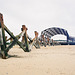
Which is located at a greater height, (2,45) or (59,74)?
(2,45)

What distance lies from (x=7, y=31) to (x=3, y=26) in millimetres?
323

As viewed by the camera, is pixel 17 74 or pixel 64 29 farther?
A: pixel 64 29

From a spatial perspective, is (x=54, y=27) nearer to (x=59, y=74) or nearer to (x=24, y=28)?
(x=24, y=28)

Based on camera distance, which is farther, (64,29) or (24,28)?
(64,29)

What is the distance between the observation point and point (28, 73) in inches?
79.0

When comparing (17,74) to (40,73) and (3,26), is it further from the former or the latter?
(3,26)

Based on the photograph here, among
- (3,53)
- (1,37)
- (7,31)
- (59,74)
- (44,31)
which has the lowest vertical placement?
(59,74)

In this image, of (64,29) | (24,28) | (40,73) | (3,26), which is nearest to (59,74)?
(40,73)

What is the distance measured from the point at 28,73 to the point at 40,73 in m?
0.27

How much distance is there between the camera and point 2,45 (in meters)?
3.70

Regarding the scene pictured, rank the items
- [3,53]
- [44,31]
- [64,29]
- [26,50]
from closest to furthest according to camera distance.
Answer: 1. [3,53]
2. [26,50]
3. [64,29]
4. [44,31]

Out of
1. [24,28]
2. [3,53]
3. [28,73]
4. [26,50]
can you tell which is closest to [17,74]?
[28,73]

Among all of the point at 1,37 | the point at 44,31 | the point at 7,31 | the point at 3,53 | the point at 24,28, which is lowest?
the point at 3,53

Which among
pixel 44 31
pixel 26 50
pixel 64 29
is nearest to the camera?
pixel 26 50
